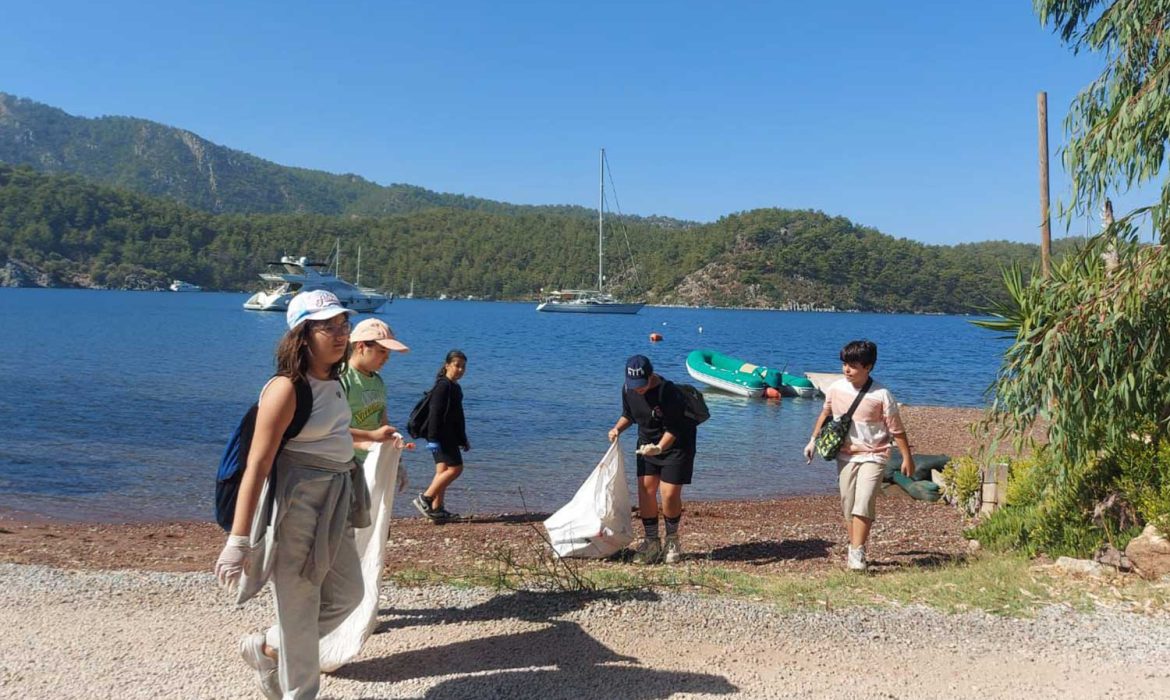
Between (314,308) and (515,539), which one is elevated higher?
(314,308)

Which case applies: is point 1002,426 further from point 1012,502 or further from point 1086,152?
point 1086,152

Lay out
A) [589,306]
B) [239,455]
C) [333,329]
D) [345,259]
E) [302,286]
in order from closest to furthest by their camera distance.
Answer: [239,455]
[333,329]
[302,286]
[589,306]
[345,259]

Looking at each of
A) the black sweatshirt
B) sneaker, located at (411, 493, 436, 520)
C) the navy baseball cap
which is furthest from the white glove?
sneaker, located at (411, 493, 436, 520)

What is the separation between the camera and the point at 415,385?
32312mm

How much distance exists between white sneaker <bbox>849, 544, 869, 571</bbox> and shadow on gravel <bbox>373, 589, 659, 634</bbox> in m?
2.08

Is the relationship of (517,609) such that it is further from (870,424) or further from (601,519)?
(870,424)

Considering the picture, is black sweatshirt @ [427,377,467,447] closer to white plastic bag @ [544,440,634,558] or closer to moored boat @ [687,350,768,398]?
white plastic bag @ [544,440,634,558]

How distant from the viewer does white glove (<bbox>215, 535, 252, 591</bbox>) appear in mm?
3412

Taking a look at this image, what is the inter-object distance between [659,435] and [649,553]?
0.99 metres

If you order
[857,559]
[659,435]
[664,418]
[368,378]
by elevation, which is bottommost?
[857,559]

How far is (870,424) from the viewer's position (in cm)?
684

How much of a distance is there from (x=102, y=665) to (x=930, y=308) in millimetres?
199983

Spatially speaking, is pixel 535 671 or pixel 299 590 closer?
pixel 299 590

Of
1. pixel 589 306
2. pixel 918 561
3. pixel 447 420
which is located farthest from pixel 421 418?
pixel 589 306
